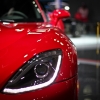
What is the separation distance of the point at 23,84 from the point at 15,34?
50 cm

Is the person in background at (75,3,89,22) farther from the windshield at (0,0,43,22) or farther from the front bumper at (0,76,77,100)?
the front bumper at (0,76,77,100)

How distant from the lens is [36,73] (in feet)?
6.25

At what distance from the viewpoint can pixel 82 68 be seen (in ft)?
21.8

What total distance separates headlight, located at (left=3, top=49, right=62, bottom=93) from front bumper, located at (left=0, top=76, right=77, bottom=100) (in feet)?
0.11

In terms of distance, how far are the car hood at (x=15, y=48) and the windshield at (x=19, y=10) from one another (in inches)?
55.6

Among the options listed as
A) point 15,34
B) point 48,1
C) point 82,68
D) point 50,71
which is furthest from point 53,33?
point 48,1

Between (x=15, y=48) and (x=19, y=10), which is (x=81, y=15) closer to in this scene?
(x=19, y=10)

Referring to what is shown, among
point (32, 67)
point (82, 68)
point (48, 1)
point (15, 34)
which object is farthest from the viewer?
point (48, 1)

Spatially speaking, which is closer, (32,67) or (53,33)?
(32,67)

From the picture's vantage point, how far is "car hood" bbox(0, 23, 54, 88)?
5.98ft

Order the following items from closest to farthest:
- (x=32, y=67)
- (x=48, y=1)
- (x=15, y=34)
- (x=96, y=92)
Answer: (x=32, y=67) → (x=15, y=34) → (x=96, y=92) → (x=48, y=1)

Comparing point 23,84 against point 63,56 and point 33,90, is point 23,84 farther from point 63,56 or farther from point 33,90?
point 63,56

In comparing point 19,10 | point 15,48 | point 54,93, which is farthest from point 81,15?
point 54,93

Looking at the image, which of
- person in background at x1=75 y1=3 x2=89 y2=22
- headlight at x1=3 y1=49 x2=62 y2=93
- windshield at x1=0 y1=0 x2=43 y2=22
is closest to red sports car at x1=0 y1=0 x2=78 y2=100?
headlight at x1=3 y1=49 x2=62 y2=93
